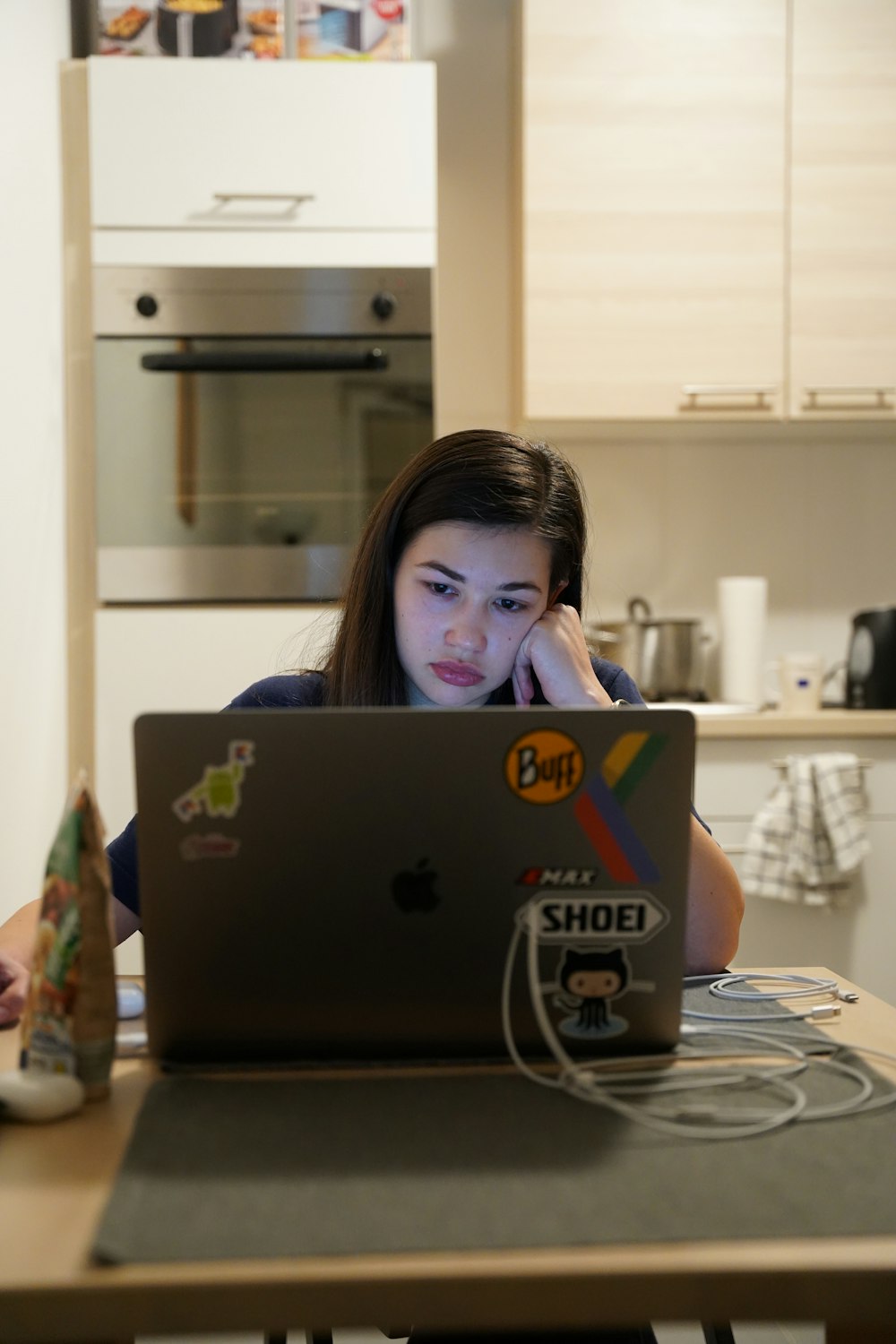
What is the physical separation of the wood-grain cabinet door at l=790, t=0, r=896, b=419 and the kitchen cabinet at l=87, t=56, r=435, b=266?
2.62 ft

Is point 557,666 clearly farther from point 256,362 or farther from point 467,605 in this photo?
point 256,362

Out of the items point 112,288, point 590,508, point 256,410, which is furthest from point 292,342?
point 590,508

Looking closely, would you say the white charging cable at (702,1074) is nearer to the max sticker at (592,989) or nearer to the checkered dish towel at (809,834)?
the max sticker at (592,989)

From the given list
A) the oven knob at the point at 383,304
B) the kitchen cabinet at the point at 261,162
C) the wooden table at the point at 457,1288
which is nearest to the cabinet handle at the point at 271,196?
the kitchen cabinet at the point at 261,162

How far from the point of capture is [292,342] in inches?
104

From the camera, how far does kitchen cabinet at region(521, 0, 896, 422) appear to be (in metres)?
2.69

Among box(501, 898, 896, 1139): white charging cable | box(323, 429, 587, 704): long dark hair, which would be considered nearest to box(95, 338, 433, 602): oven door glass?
box(323, 429, 587, 704): long dark hair

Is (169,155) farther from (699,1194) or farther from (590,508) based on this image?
(699,1194)

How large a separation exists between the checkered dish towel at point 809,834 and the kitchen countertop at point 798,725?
0.06 meters

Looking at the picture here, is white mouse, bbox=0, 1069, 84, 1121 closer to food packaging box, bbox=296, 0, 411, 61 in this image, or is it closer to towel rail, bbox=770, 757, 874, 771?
towel rail, bbox=770, 757, 874, 771

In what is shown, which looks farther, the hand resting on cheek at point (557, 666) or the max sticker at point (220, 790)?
the hand resting on cheek at point (557, 666)

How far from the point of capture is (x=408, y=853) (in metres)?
0.78

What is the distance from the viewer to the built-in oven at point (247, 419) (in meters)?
2.60

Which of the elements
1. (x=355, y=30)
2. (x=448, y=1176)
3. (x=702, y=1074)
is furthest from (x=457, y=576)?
(x=355, y=30)
